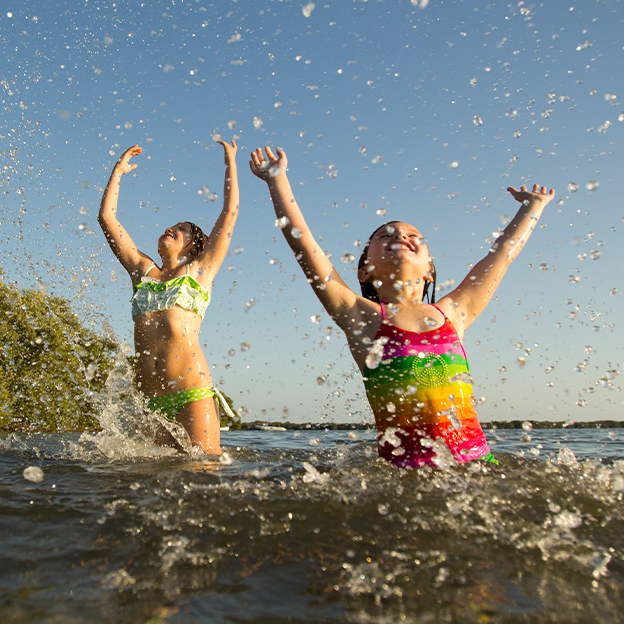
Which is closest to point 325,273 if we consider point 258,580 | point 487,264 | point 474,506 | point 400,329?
point 400,329

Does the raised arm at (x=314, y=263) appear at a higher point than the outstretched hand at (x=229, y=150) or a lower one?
lower

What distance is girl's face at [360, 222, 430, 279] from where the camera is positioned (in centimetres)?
356

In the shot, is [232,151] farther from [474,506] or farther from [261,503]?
[474,506]

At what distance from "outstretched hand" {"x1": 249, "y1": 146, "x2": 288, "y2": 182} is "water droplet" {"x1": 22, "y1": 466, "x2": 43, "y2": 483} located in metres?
2.83

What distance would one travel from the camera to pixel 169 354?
4.38m

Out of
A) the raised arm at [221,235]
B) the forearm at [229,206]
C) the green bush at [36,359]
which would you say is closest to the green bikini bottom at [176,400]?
the raised arm at [221,235]

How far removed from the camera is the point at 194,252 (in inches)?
204

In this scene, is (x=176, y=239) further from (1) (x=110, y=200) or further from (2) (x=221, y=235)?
(1) (x=110, y=200)

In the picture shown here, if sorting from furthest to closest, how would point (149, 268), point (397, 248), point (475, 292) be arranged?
point (149, 268), point (475, 292), point (397, 248)

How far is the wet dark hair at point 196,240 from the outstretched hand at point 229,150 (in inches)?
33.0

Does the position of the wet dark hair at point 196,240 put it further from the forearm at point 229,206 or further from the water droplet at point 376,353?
the water droplet at point 376,353

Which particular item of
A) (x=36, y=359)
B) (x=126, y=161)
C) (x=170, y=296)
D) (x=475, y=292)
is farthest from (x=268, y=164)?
(x=36, y=359)

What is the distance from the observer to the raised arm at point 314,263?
3348 mm

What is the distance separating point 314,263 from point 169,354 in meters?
1.86
